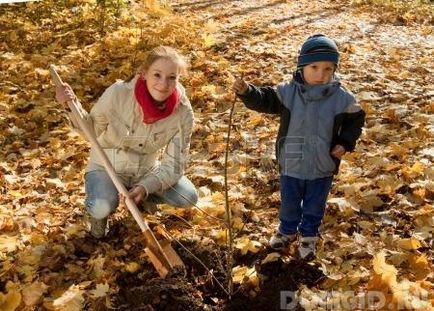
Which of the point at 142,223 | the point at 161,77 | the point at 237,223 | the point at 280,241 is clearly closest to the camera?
the point at 142,223

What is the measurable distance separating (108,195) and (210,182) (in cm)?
114

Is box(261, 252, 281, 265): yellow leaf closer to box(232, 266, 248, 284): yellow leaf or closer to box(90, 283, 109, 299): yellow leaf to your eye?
box(232, 266, 248, 284): yellow leaf

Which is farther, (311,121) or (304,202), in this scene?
(304,202)

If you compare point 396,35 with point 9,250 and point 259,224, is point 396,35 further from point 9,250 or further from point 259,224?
point 9,250

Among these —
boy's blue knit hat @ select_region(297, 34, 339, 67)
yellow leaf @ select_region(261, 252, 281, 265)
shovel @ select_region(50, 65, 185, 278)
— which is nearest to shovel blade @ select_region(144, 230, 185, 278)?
shovel @ select_region(50, 65, 185, 278)

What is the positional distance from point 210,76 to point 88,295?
3.88 meters

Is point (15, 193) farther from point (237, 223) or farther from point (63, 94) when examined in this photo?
point (237, 223)

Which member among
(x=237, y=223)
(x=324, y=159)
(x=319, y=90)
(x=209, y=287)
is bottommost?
(x=209, y=287)

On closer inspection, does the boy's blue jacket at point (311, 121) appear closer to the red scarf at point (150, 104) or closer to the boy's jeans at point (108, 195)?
Result: the red scarf at point (150, 104)

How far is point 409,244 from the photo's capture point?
117 inches

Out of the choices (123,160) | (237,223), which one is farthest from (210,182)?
(123,160)

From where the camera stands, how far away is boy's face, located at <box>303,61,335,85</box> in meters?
2.51

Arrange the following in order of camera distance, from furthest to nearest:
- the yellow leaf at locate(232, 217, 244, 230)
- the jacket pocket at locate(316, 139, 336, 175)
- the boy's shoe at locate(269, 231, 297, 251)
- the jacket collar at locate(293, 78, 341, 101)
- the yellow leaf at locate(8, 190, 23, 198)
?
the yellow leaf at locate(8, 190, 23, 198)
the yellow leaf at locate(232, 217, 244, 230)
the boy's shoe at locate(269, 231, 297, 251)
the jacket pocket at locate(316, 139, 336, 175)
the jacket collar at locate(293, 78, 341, 101)

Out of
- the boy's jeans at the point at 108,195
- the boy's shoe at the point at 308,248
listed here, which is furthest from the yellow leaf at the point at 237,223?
the boy's shoe at the point at 308,248
